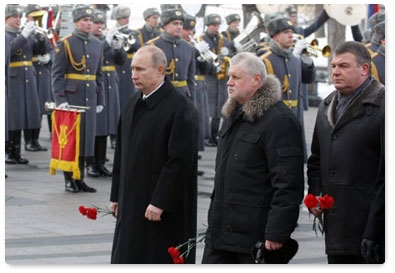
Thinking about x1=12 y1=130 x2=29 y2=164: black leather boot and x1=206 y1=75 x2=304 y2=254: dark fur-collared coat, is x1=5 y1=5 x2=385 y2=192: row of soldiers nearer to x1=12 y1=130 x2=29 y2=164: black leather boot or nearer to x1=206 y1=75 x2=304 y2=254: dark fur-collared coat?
x1=12 y1=130 x2=29 y2=164: black leather boot

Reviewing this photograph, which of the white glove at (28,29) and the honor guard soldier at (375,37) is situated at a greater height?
the honor guard soldier at (375,37)

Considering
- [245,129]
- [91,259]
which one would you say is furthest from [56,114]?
[245,129]

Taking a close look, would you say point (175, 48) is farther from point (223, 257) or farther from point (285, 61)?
point (223, 257)

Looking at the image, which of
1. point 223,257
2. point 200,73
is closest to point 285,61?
point 200,73

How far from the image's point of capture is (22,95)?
15633 mm

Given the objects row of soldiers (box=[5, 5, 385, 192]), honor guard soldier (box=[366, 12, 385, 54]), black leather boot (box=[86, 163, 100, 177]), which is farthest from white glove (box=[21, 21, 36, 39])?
honor guard soldier (box=[366, 12, 385, 54])

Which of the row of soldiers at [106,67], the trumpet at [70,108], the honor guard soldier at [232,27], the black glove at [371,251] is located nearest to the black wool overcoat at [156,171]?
the black glove at [371,251]

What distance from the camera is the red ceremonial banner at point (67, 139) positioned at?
12109 mm

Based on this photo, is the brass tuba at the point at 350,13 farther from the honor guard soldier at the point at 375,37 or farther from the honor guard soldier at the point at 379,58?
the honor guard soldier at the point at 379,58

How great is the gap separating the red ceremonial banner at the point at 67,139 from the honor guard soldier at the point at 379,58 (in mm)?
2979

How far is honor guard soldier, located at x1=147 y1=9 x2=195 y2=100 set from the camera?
14.2 meters

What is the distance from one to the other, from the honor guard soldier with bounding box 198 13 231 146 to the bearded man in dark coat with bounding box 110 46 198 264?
10.9 metres

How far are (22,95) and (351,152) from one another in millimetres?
9624

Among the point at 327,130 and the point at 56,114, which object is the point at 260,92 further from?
the point at 56,114
